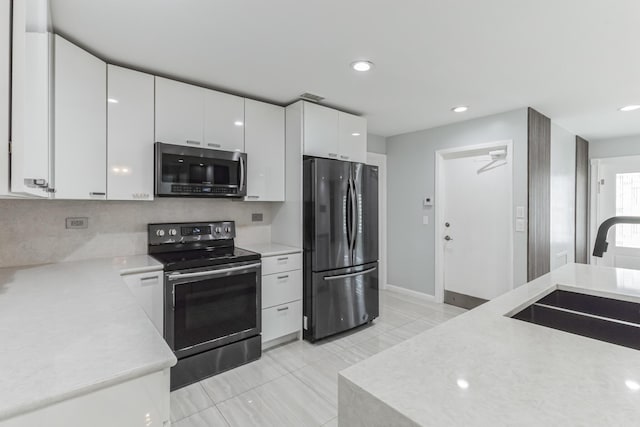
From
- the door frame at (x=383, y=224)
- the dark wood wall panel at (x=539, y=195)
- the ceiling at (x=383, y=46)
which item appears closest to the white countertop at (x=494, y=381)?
the ceiling at (x=383, y=46)

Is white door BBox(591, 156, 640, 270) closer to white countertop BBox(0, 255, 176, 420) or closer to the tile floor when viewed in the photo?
the tile floor

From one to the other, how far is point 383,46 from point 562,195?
3683 millimetres

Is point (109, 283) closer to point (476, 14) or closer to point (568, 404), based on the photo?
point (568, 404)

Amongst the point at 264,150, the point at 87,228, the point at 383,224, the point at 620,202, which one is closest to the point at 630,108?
the point at 620,202

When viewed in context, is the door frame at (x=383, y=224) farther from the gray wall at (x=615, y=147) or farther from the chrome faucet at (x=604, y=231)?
the gray wall at (x=615, y=147)

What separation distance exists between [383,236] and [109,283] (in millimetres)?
3689

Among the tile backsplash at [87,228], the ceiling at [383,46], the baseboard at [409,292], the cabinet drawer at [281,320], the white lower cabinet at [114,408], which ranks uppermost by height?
the ceiling at [383,46]

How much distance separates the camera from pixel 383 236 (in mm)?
4707

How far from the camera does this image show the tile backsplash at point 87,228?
2.14m

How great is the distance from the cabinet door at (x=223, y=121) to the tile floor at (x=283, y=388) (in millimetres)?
1876

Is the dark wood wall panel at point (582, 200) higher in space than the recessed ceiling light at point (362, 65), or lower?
lower

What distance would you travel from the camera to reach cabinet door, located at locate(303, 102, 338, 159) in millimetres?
3027

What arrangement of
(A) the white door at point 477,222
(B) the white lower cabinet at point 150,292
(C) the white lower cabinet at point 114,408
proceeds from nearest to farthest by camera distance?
(C) the white lower cabinet at point 114,408 → (B) the white lower cabinet at point 150,292 → (A) the white door at point 477,222

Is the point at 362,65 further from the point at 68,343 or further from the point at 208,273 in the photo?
the point at 68,343
